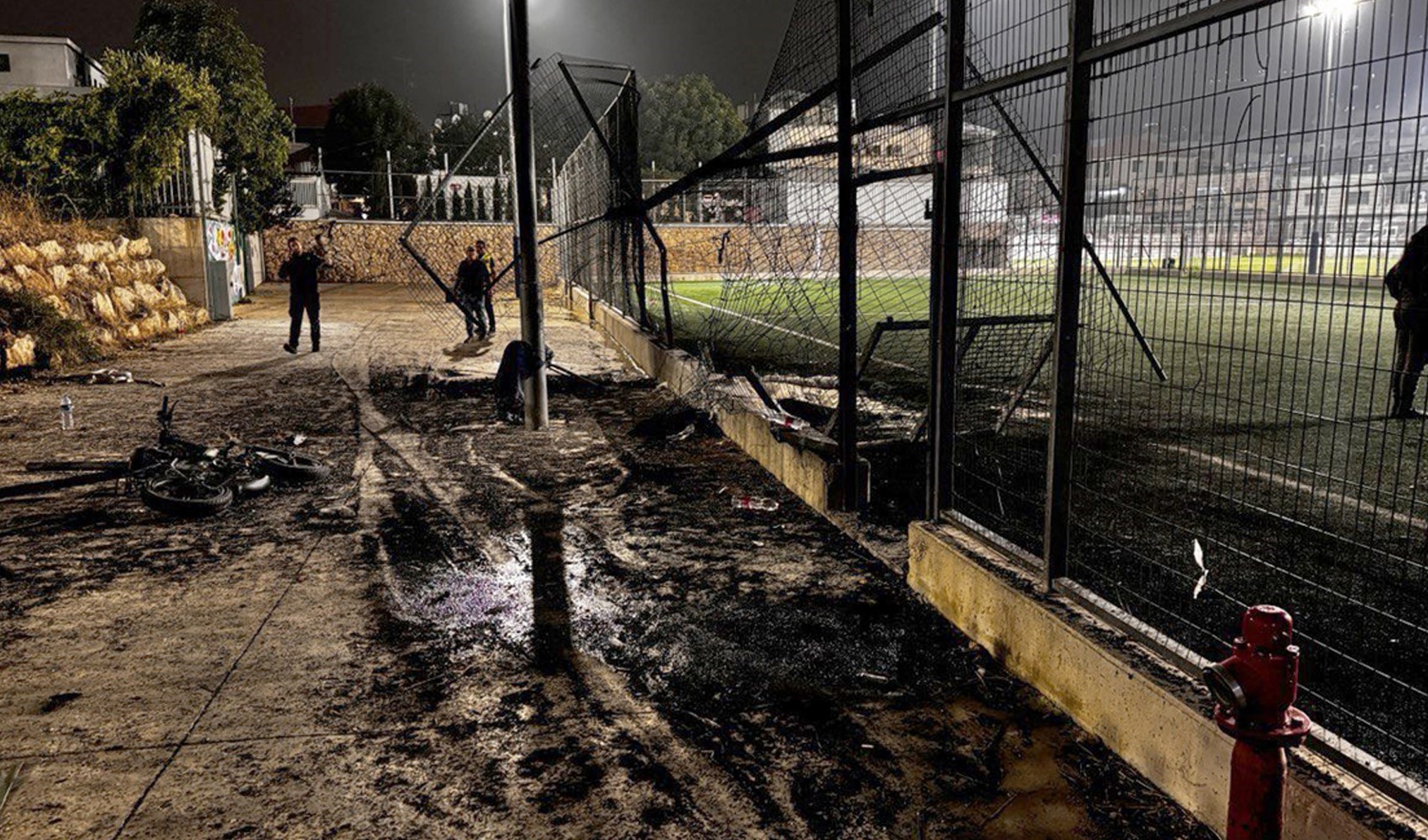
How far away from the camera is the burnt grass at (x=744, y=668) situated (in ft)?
10.1

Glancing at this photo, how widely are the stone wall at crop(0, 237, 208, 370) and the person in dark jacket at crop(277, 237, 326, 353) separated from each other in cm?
279

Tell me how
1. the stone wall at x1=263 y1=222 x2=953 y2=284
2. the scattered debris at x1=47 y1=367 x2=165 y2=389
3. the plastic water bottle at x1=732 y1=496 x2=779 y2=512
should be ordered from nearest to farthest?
1. the plastic water bottle at x1=732 y1=496 x2=779 y2=512
2. the scattered debris at x1=47 y1=367 x2=165 y2=389
3. the stone wall at x1=263 y1=222 x2=953 y2=284

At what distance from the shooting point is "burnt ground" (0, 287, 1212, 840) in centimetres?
301

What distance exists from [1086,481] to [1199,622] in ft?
8.36

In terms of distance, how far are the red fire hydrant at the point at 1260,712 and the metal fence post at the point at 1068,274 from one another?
1413 millimetres

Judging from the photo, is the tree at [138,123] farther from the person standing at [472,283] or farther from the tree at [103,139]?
the person standing at [472,283]

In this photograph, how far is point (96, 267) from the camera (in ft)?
52.3

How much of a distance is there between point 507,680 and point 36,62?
186 ft

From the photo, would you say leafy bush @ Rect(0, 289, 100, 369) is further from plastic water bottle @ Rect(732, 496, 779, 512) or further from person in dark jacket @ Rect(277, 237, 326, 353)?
plastic water bottle @ Rect(732, 496, 779, 512)

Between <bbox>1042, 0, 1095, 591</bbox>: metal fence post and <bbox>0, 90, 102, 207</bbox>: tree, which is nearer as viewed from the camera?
<bbox>1042, 0, 1095, 591</bbox>: metal fence post

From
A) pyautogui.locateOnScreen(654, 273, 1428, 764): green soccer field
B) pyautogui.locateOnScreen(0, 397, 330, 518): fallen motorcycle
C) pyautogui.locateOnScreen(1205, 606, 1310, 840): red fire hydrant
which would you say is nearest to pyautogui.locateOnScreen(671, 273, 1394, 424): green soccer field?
pyautogui.locateOnScreen(654, 273, 1428, 764): green soccer field

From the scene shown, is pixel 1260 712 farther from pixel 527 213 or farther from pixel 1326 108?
pixel 527 213

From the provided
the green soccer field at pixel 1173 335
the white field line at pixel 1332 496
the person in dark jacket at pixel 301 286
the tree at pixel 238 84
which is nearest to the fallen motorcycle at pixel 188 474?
the green soccer field at pixel 1173 335

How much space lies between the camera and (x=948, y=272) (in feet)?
14.6
